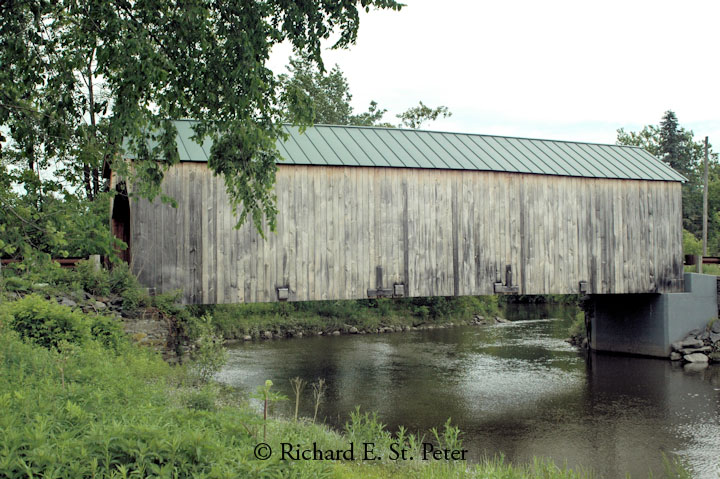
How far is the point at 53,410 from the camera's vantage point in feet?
13.9

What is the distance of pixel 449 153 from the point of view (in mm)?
13383

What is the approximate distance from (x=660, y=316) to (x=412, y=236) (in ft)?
23.3

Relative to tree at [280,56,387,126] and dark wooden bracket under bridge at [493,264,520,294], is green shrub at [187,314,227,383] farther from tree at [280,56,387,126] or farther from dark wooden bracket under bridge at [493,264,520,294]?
tree at [280,56,387,126]

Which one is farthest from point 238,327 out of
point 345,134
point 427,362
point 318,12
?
point 318,12

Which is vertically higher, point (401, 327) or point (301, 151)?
point (301, 151)

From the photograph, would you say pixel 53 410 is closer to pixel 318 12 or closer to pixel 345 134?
pixel 318 12

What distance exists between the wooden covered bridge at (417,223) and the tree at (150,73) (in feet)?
16.5

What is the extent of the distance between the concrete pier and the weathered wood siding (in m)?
0.50

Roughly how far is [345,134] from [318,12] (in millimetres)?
7294

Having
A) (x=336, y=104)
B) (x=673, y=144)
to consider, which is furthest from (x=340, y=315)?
(x=673, y=144)

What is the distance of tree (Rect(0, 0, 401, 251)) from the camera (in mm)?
5180

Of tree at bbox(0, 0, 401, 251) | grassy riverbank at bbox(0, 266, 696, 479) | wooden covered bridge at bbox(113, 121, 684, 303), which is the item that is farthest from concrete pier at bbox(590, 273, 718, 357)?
tree at bbox(0, 0, 401, 251)

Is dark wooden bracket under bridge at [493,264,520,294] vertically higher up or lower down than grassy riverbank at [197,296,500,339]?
higher up

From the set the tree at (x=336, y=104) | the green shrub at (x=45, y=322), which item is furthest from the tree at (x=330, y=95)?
the green shrub at (x=45, y=322)
